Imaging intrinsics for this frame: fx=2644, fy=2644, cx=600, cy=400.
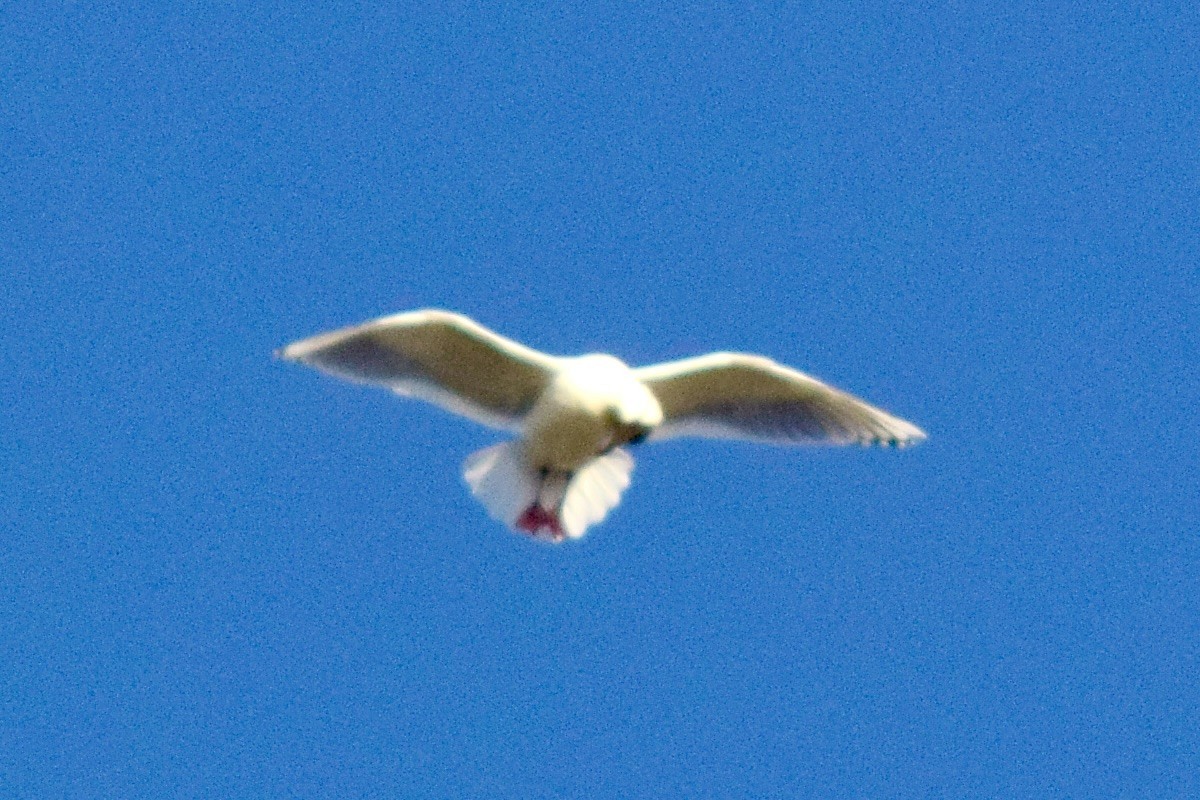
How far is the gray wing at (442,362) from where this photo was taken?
11719 mm

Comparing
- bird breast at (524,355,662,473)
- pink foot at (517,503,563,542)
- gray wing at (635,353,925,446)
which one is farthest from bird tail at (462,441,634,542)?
gray wing at (635,353,925,446)

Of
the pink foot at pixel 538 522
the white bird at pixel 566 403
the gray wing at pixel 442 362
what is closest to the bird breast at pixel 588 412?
the white bird at pixel 566 403

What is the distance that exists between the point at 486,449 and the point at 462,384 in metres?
0.32

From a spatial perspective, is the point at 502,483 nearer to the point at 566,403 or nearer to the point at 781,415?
the point at 566,403

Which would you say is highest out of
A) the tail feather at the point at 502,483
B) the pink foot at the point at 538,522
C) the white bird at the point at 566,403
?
the white bird at the point at 566,403

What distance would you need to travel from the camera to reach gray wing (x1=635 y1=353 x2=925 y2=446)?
1231 cm

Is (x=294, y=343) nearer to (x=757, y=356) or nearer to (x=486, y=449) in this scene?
(x=486, y=449)

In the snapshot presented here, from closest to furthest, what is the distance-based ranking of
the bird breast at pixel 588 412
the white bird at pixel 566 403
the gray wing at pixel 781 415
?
1. the bird breast at pixel 588 412
2. the white bird at pixel 566 403
3. the gray wing at pixel 781 415

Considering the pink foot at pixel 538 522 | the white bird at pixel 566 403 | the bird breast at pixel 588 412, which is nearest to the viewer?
the bird breast at pixel 588 412

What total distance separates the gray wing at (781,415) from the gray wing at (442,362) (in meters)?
0.74

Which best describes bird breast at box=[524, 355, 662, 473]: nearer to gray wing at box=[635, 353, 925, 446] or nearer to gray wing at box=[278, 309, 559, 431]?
gray wing at box=[278, 309, 559, 431]

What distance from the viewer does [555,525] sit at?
476 inches

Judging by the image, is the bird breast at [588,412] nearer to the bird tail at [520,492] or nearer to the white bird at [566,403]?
the white bird at [566,403]

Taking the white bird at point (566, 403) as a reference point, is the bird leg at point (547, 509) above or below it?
below
